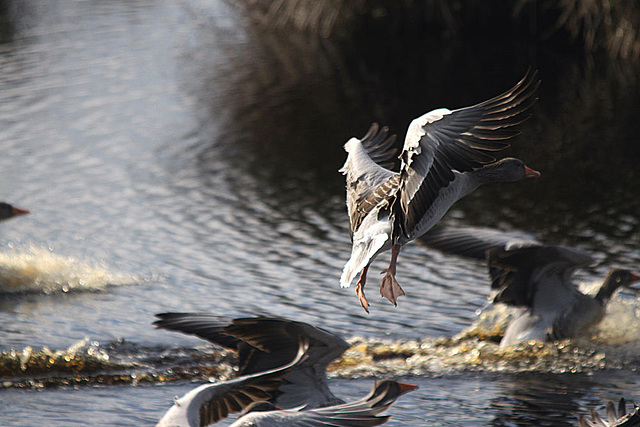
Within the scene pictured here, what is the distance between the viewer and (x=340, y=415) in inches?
220

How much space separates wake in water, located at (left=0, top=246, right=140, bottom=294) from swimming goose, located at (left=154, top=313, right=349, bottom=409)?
4687 millimetres

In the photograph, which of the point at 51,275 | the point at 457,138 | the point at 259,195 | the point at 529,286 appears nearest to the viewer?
the point at 457,138

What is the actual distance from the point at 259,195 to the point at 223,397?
811cm

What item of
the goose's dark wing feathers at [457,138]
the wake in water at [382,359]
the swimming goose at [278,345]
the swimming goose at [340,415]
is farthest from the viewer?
the wake in water at [382,359]

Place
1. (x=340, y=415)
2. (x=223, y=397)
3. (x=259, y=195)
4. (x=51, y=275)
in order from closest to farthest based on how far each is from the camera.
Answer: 1. (x=340, y=415)
2. (x=223, y=397)
3. (x=51, y=275)
4. (x=259, y=195)

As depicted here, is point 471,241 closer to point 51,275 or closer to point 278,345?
point 278,345

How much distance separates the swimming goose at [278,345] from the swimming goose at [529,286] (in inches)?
117

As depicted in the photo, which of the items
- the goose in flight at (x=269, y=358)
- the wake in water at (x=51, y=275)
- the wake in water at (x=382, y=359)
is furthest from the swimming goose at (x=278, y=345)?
the wake in water at (x=51, y=275)

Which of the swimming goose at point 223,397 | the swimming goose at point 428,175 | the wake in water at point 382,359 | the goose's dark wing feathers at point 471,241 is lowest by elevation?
the wake in water at point 382,359

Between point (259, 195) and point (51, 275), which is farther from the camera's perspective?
point (259, 195)

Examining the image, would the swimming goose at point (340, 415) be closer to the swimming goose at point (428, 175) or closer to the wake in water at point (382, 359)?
the swimming goose at point (428, 175)

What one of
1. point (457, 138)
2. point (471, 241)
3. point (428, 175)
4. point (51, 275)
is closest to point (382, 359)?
point (471, 241)

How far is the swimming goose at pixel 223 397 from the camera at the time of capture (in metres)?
5.61

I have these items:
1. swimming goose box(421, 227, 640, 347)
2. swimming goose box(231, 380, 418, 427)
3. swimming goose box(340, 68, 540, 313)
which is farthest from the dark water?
swimming goose box(231, 380, 418, 427)
